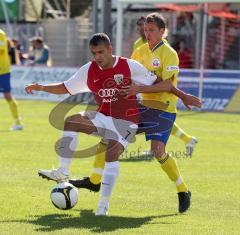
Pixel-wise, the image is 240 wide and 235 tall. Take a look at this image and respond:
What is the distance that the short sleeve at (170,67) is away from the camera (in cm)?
877

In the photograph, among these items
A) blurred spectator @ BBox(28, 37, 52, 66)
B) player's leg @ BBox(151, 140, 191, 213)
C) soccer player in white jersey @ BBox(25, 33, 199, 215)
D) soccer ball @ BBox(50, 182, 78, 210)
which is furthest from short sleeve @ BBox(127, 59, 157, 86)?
blurred spectator @ BBox(28, 37, 52, 66)

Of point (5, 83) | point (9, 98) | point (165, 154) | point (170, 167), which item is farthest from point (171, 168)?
point (5, 83)

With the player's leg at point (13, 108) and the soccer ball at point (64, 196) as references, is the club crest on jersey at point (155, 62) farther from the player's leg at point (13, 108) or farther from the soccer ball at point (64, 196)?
the player's leg at point (13, 108)

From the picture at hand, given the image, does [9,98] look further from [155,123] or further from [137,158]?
[155,123]

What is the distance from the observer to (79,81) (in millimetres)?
8617

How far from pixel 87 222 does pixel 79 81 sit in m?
1.67

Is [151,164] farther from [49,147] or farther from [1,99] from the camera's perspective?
[1,99]

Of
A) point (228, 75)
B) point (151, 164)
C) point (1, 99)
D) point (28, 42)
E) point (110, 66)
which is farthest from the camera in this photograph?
point (28, 42)

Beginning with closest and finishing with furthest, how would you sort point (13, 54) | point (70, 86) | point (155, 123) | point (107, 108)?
point (107, 108) → point (70, 86) → point (155, 123) → point (13, 54)

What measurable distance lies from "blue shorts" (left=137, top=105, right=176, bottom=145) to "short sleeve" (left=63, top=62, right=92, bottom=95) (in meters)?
0.81

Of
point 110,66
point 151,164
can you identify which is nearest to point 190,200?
point 110,66

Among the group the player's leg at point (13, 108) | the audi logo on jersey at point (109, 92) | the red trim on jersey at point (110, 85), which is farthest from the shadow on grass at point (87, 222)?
the player's leg at point (13, 108)

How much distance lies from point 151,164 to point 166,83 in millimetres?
3804

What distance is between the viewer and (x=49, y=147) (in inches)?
556
